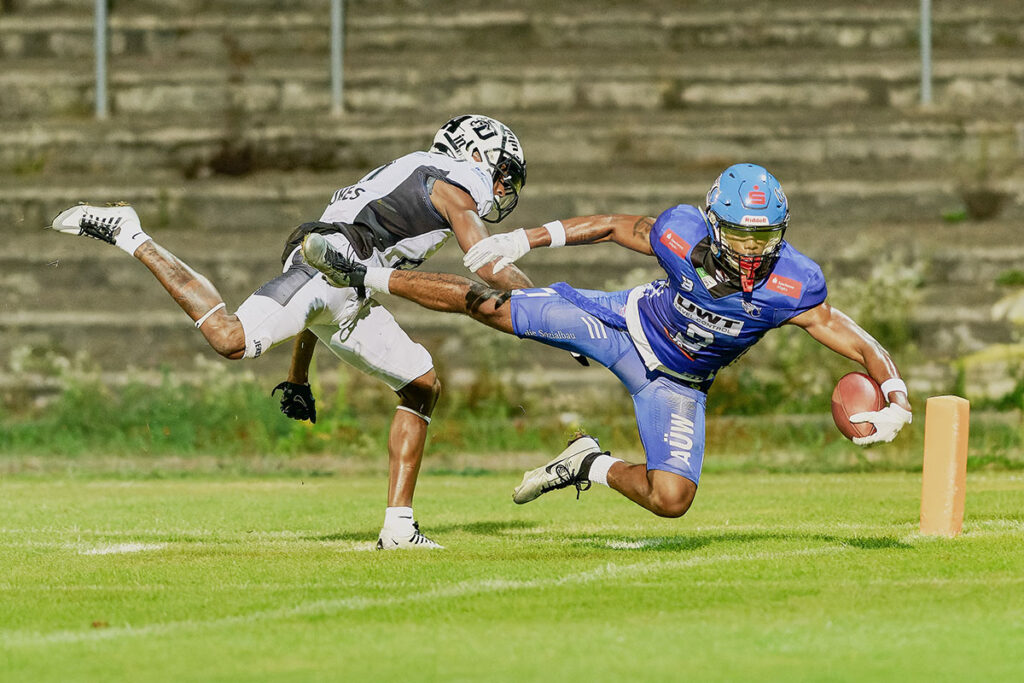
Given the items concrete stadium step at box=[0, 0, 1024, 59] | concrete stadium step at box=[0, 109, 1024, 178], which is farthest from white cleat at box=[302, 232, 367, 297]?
concrete stadium step at box=[0, 0, 1024, 59]

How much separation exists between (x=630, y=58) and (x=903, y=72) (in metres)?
3.26

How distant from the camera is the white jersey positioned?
8406mm

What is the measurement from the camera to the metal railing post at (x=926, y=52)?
18.4 m

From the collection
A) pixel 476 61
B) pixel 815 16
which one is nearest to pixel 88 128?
pixel 476 61

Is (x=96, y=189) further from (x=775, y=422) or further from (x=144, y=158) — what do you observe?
(x=775, y=422)

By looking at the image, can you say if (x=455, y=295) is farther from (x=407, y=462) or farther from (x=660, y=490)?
(x=660, y=490)

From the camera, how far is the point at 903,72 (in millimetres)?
18844

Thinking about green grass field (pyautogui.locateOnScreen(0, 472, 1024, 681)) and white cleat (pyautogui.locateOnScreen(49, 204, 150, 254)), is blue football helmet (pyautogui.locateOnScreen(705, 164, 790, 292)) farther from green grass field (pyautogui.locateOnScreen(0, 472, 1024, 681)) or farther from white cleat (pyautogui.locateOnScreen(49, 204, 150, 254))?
white cleat (pyautogui.locateOnScreen(49, 204, 150, 254))

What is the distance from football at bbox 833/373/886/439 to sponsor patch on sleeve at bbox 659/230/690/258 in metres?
0.97

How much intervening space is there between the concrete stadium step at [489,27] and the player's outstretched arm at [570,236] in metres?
11.9

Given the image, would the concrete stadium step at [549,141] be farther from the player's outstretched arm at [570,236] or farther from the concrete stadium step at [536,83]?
the player's outstretched arm at [570,236]

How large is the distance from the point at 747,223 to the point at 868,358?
843 millimetres

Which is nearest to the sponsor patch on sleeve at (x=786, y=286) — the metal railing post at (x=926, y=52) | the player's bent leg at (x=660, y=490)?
the player's bent leg at (x=660, y=490)

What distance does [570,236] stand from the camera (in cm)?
796
